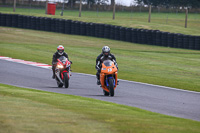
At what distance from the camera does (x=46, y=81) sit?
51.3ft

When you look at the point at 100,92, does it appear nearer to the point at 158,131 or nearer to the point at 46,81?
the point at 46,81

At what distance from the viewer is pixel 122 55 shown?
84.7ft

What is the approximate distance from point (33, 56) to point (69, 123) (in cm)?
1674

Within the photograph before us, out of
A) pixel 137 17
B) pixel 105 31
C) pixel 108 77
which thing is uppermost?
pixel 137 17

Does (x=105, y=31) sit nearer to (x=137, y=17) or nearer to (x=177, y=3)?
(x=137, y=17)

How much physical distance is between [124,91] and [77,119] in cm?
643

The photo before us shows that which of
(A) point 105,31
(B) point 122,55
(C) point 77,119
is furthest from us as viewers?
(A) point 105,31

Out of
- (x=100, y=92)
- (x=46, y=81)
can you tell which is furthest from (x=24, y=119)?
(x=46, y=81)

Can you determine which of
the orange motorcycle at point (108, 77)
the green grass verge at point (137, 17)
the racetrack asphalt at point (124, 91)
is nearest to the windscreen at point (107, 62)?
the orange motorcycle at point (108, 77)

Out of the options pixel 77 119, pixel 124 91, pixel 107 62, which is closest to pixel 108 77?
pixel 107 62

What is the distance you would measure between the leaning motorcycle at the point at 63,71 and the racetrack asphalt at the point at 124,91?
10.9 inches

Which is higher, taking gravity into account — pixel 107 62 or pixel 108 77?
pixel 107 62

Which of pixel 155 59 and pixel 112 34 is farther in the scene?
pixel 112 34

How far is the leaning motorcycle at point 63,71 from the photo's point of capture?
45.4ft
